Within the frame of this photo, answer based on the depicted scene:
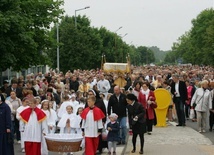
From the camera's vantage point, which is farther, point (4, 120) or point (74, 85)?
point (74, 85)

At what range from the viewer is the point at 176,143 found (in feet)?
57.9

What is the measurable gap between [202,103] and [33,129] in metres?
7.94

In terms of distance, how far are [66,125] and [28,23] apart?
746cm

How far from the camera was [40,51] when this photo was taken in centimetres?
2870

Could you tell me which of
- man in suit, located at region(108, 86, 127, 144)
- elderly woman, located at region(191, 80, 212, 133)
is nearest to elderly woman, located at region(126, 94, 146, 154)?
man in suit, located at region(108, 86, 127, 144)

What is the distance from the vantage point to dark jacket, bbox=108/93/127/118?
1725cm

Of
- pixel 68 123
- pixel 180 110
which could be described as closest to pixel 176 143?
pixel 68 123

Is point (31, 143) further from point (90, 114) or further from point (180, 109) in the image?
point (180, 109)

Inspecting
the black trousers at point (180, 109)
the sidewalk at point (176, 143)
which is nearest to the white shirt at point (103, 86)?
the black trousers at point (180, 109)

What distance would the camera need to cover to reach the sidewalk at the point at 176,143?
16048mm

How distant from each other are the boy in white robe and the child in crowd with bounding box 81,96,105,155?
1033mm

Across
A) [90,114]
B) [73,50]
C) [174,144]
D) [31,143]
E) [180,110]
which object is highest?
[73,50]

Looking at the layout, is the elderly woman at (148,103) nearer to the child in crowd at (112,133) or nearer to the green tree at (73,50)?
the child in crowd at (112,133)

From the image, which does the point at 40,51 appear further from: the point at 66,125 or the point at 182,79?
the point at 66,125
